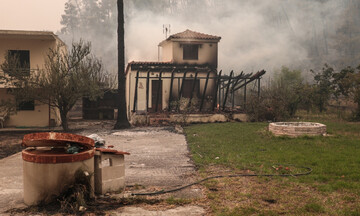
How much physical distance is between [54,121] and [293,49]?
6062 cm

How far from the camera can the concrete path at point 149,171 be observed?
4.99 m

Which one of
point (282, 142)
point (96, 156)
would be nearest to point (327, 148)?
Result: point (282, 142)

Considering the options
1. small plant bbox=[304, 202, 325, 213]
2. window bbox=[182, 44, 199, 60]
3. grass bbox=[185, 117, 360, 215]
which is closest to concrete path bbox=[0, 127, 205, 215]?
grass bbox=[185, 117, 360, 215]

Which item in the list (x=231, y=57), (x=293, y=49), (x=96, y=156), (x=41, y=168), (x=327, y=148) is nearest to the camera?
(x=41, y=168)

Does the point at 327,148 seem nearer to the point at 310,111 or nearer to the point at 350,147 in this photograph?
the point at 350,147

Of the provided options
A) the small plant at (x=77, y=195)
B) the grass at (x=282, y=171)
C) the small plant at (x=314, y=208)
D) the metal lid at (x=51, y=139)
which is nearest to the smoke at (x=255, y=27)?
the grass at (x=282, y=171)

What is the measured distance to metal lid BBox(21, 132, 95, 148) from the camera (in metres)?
4.77

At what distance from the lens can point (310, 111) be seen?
72.8 ft

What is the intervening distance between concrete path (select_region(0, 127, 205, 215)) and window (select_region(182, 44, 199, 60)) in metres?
11.7

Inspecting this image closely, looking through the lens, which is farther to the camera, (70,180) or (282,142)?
(282,142)

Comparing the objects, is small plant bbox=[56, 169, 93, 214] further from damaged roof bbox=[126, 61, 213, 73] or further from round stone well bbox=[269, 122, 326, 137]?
damaged roof bbox=[126, 61, 213, 73]

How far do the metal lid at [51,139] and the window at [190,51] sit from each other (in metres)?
18.4

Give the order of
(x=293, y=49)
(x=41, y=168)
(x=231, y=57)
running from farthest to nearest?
(x=293, y=49)
(x=231, y=57)
(x=41, y=168)

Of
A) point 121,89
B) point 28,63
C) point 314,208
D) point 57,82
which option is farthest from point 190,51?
point 314,208
